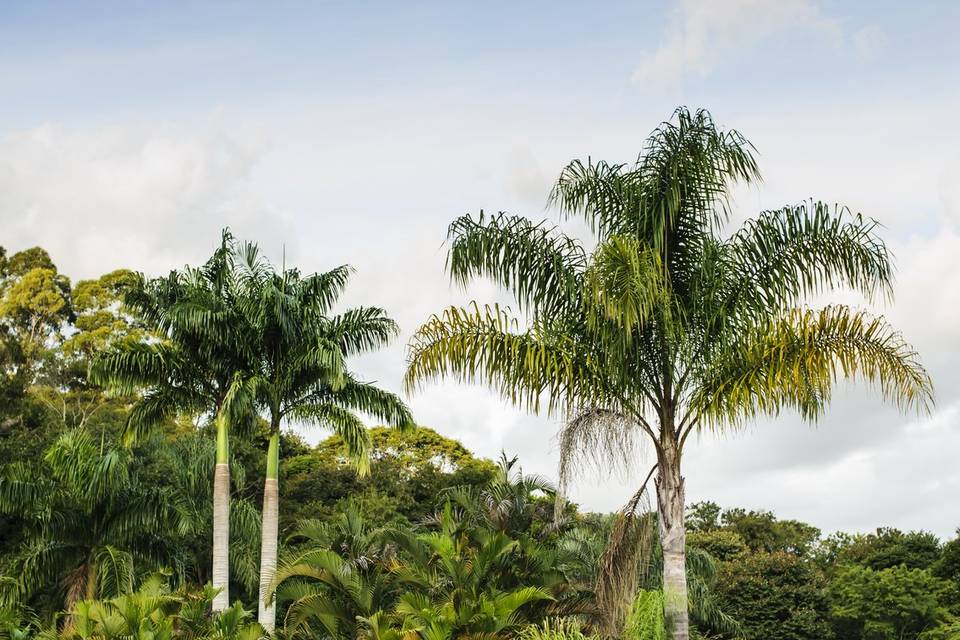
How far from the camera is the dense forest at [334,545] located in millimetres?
15836

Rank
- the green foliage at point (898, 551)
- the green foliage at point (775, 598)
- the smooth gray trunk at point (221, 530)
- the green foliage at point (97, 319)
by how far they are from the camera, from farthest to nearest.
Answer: the green foliage at point (97, 319)
the green foliage at point (898, 551)
the green foliage at point (775, 598)
the smooth gray trunk at point (221, 530)

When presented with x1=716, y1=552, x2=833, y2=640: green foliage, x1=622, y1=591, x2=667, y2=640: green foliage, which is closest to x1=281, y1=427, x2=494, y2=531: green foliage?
x1=716, y1=552, x2=833, y2=640: green foliage

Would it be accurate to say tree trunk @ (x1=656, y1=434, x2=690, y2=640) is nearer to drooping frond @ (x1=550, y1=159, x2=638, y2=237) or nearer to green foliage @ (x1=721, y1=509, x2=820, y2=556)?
drooping frond @ (x1=550, y1=159, x2=638, y2=237)

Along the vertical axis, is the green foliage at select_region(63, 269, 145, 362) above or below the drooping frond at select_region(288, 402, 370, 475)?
above

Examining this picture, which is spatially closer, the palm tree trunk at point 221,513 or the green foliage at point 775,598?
the palm tree trunk at point 221,513

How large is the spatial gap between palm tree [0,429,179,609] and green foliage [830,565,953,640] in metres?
21.9

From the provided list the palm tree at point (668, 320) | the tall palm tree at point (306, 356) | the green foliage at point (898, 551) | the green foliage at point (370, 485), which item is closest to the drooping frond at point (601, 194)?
the palm tree at point (668, 320)

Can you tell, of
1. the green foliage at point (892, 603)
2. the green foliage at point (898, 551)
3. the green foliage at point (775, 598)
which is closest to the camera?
the green foliage at point (892, 603)

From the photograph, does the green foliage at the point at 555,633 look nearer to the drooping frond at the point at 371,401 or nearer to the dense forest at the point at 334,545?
the dense forest at the point at 334,545

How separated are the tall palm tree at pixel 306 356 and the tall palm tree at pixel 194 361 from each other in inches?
18.1

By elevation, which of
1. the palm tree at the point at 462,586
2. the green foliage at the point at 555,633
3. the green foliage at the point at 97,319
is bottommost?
the green foliage at the point at 555,633

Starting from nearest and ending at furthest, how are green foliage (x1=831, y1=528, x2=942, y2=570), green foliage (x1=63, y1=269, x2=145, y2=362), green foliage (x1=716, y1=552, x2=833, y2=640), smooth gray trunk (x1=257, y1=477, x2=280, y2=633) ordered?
smooth gray trunk (x1=257, y1=477, x2=280, y2=633), green foliage (x1=716, y1=552, x2=833, y2=640), green foliage (x1=831, y1=528, x2=942, y2=570), green foliage (x1=63, y1=269, x2=145, y2=362)

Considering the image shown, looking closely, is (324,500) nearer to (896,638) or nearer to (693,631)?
(693,631)

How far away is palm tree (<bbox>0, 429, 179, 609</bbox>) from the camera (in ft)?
70.4
